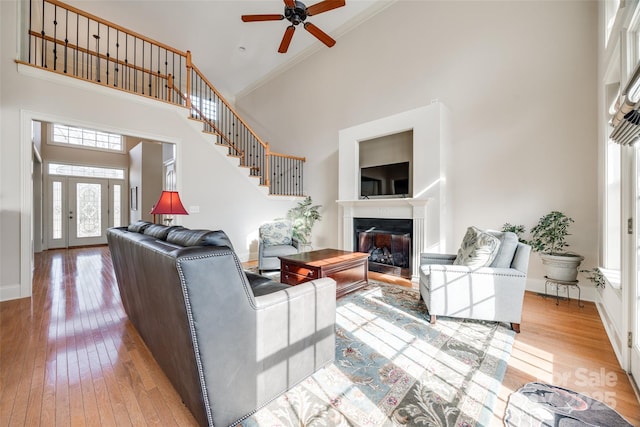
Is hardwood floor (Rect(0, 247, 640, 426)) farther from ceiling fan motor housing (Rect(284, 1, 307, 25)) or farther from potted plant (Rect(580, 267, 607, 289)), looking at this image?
ceiling fan motor housing (Rect(284, 1, 307, 25))

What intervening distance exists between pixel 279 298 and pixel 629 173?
7.80 feet

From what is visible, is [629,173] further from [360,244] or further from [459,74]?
[360,244]

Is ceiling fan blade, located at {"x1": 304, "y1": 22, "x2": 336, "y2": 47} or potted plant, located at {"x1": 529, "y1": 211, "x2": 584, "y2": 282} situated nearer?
potted plant, located at {"x1": 529, "y1": 211, "x2": 584, "y2": 282}

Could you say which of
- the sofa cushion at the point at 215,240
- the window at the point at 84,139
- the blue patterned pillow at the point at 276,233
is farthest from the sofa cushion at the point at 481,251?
the window at the point at 84,139

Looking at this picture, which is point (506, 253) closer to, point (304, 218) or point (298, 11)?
point (298, 11)

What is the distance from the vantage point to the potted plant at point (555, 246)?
2842mm

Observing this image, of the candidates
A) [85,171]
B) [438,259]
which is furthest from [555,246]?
[85,171]

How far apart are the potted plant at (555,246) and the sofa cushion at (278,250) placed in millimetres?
3404

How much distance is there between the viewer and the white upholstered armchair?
2.25m

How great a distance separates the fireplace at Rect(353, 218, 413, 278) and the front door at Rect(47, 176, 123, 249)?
26.6 feet

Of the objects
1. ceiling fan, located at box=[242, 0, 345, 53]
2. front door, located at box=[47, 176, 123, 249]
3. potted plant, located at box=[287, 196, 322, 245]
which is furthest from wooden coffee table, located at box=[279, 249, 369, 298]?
front door, located at box=[47, 176, 123, 249]

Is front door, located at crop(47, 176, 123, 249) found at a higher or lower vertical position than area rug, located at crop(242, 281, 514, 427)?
higher

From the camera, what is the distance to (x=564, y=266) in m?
2.85

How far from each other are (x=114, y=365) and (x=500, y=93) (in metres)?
5.17
